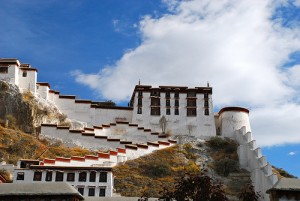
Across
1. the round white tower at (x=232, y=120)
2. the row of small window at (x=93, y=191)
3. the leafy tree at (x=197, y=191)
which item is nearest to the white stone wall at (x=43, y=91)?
the row of small window at (x=93, y=191)

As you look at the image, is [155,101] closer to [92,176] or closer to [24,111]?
[24,111]

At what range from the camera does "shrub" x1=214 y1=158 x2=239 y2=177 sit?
234 ft

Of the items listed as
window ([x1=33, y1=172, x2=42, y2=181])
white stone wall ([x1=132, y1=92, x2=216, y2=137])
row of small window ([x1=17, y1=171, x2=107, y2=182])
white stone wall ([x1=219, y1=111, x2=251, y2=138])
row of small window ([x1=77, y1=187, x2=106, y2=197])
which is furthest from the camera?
white stone wall ([x1=132, y1=92, x2=216, y2=137])

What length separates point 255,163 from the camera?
228ft

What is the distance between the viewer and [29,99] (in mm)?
82125

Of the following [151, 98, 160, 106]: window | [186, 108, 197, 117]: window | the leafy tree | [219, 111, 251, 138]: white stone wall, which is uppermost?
[151, 98, 160, 106]: window

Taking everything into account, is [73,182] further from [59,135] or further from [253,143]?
[253,143]

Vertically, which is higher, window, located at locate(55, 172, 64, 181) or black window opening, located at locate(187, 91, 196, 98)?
black window opening, located at locate(187, 91, 196, 98)

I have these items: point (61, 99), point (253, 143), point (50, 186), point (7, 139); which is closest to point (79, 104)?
point (61, 99)

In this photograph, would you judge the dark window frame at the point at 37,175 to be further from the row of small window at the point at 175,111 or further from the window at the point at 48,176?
the row of small window at the point at 175,111

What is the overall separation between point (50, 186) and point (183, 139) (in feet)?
Result: 133

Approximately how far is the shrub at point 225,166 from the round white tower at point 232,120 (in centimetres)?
1031

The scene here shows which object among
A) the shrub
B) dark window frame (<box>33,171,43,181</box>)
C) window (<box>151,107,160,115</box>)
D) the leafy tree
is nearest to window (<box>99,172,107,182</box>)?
dark window frame (<box>33,171,43,181</box>)

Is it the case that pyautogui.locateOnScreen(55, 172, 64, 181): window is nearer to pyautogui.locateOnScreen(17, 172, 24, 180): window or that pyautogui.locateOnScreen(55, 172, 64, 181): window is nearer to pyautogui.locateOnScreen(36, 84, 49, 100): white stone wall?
pyautogui.locateOnScreen(17, 172, 24, 180): window
